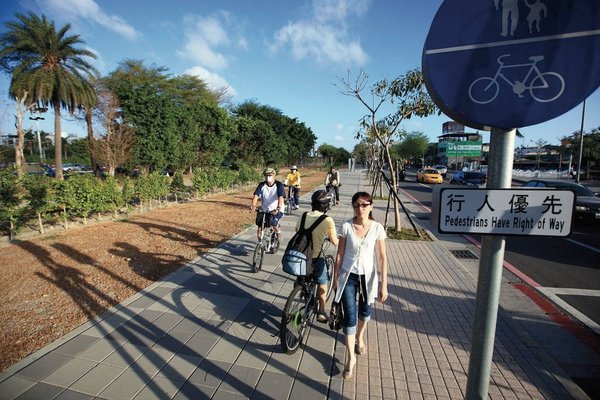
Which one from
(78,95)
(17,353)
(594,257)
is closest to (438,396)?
(17,353)

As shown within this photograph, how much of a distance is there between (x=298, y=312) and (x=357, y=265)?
925 mm

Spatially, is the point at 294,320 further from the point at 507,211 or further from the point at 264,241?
the point at 264,241

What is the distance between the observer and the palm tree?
1838 centimetres

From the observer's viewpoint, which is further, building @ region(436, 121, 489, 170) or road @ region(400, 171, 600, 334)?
building @ region(436, 121, 489, 170)

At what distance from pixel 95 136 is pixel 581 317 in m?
23.5

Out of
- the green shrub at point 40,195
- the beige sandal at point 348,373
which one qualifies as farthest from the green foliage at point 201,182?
the beige sandal at point 348,373

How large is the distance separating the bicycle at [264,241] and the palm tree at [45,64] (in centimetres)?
2097

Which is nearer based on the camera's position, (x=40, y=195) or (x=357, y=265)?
(x=357, y=265)

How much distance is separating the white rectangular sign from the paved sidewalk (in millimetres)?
2036

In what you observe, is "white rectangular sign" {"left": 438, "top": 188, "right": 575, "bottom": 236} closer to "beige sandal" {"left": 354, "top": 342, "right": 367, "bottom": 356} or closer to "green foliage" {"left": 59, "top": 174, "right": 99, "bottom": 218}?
"beige sandal" {"left": 354, "top": 342, "right": 367, "bottom": 356}

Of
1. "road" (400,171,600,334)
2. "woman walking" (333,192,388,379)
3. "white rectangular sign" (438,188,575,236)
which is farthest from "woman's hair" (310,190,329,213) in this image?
"road" (400,171,600,334)

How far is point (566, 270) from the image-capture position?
19.4ft

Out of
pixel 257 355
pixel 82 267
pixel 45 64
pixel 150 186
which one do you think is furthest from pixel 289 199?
pixel 45 64

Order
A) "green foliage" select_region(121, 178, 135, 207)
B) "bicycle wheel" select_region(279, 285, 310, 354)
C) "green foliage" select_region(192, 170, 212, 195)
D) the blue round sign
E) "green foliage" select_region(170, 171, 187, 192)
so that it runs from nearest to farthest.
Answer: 1. the blue round sign
2. "bicycle wheel" select_region(279, 285, 310, 354)
3. "green foliage" select_region(121, 178, 135, 207)
4. "green foliage" select_region(170, 171, 187, 192)
5. "green foliage" select_region(192, 170, 212, 195)
